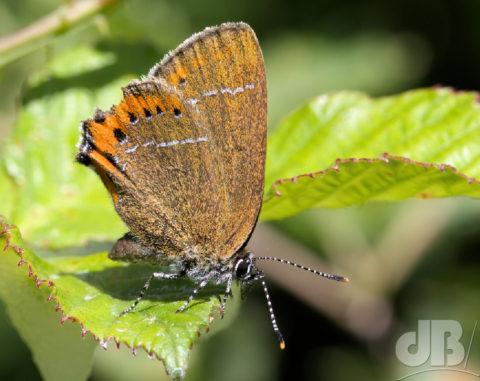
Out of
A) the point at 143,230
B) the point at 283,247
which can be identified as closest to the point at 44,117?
the point at 143,230

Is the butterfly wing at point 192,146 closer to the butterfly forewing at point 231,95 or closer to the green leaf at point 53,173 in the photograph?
the butterfly forewing at point 231,95

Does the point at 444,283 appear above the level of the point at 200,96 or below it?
below

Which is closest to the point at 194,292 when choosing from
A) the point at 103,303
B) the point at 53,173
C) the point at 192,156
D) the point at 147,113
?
the point at 103,303

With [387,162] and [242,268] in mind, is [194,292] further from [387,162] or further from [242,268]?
[387,162]

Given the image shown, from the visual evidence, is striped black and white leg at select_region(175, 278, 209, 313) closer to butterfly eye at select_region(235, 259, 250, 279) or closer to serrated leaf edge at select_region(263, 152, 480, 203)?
butterfly eye at select_region(235, 259, 250, 279)

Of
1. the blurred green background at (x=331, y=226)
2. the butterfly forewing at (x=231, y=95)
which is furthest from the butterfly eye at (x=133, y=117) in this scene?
the blurred green background at (x=331, y=226)

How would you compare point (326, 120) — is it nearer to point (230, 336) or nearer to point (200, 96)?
point (200, 96)

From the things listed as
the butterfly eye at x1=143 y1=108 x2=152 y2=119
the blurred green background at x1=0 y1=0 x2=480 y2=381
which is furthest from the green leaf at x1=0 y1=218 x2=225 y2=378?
the blurred green background at x1=0 y1=0 x2=480 y2=381
